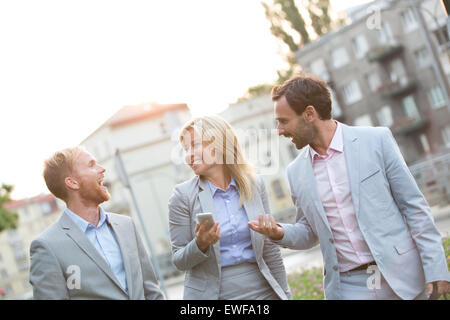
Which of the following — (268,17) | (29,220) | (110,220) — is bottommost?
(110,220)

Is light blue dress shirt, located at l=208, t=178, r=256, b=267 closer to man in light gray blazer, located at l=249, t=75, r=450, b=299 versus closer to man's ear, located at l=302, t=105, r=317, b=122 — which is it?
man in light gray blazer, located at l=249, t=75, r=450, b=299

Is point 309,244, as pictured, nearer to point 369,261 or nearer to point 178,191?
point 369,261

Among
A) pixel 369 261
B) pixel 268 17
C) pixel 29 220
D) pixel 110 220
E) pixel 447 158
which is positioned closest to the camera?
pixel 369 261

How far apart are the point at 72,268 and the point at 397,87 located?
35938mm

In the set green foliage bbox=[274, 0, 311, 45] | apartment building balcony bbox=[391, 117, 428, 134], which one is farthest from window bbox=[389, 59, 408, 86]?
green foliage bbox=[274, 0, 311, 45]

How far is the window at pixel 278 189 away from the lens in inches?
1729

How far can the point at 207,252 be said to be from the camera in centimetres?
275

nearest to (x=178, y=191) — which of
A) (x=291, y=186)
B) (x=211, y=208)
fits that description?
(x=211, y=208)

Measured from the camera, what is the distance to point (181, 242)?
2854mm

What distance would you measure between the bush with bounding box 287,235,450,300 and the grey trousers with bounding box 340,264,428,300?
8.53 ft

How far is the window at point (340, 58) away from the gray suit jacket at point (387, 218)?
35.2m

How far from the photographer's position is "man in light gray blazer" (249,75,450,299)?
2.55 m

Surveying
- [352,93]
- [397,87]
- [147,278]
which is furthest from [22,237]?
[147,278]
